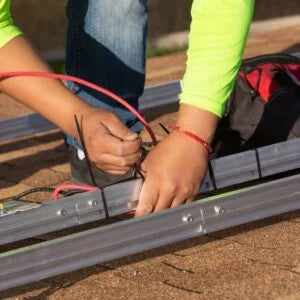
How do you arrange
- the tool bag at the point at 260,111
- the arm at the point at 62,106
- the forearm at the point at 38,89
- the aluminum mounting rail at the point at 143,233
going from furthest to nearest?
1. the tool bag at the point at 260,111
2. the forearm at the point at 38,89
3. the arm at the point at 62,106
4. the aluminum mounting rail at the point at 143,233

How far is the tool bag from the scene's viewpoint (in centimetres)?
302

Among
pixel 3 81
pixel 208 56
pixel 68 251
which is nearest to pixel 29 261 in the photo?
pixel 68 251

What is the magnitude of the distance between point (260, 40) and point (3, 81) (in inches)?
123

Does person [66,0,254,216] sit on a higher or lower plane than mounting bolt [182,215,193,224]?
higher

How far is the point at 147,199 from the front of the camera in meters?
2.35

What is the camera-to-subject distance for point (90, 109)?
235cm

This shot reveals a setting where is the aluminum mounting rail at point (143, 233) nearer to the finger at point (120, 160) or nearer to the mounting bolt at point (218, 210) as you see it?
the mounting bolt at point (218, 210)

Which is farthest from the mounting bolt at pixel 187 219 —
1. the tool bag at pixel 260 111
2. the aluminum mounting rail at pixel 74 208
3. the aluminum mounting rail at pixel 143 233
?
the tool bag at pixel 260 111

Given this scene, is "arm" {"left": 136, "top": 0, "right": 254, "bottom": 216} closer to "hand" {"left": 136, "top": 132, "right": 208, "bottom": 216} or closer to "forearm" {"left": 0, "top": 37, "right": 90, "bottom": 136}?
"hand" {"left": 136, "top": 132, "right": 208, "bottom": 216}

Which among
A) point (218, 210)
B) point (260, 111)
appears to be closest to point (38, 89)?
point (218, 210)

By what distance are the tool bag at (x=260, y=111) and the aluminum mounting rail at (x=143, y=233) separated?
1.76ft

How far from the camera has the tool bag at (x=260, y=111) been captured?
3.02 meters

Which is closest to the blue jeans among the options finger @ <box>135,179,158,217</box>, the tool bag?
the tool bag

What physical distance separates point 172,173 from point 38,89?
0.39 m
